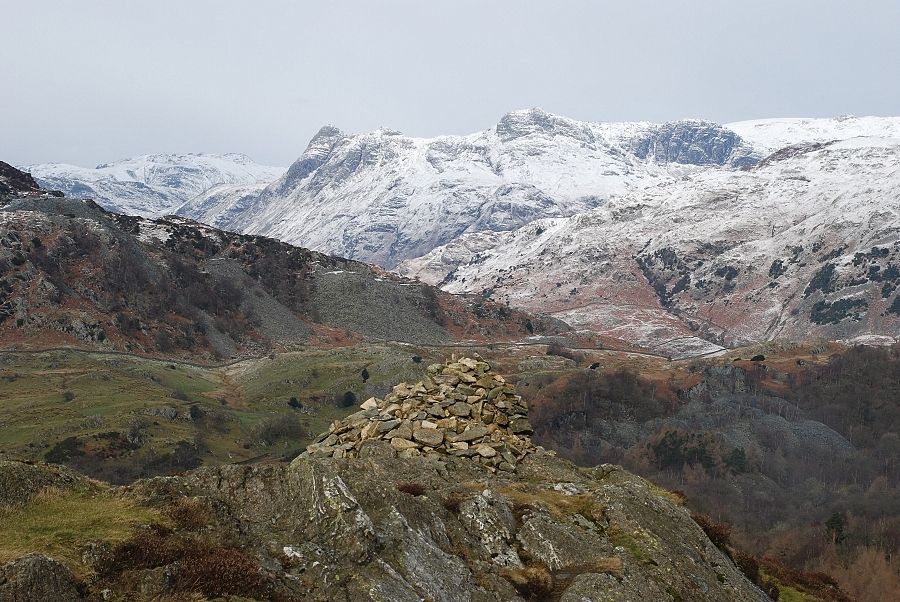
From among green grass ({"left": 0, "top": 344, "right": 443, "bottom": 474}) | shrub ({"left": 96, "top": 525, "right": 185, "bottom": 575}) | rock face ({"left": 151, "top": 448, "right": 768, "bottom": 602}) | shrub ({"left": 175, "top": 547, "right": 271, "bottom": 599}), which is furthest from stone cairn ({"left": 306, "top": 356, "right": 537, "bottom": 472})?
green grass ({"left": 0, "top": 344, "right": 443, "bottom": 474})

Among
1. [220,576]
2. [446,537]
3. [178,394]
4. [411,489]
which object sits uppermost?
[220,576]

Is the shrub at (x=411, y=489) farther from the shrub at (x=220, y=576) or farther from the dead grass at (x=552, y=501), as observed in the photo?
the shrub at (x=220, y=576)

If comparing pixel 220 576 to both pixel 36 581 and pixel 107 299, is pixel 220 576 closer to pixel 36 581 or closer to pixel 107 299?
pixel 36 581

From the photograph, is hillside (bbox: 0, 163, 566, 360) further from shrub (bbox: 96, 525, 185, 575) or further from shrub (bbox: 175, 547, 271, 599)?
shrub (bbox: 175, 547, 271, 599)

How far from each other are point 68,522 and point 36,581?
3075 millimetres

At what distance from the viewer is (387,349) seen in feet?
540

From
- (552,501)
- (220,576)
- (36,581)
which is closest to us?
(36,581)

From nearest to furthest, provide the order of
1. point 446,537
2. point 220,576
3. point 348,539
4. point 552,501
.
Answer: point 220,576 < point 348,539 < point 446,537 < point 552,501

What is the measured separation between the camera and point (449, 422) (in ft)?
84.6

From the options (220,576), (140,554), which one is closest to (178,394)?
(140,554)

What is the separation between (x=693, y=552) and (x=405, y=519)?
9.34 m

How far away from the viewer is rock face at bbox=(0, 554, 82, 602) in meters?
10.3

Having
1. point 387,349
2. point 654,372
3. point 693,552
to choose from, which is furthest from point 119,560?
point 654,372

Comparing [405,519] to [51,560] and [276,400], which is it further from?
[276,400]
